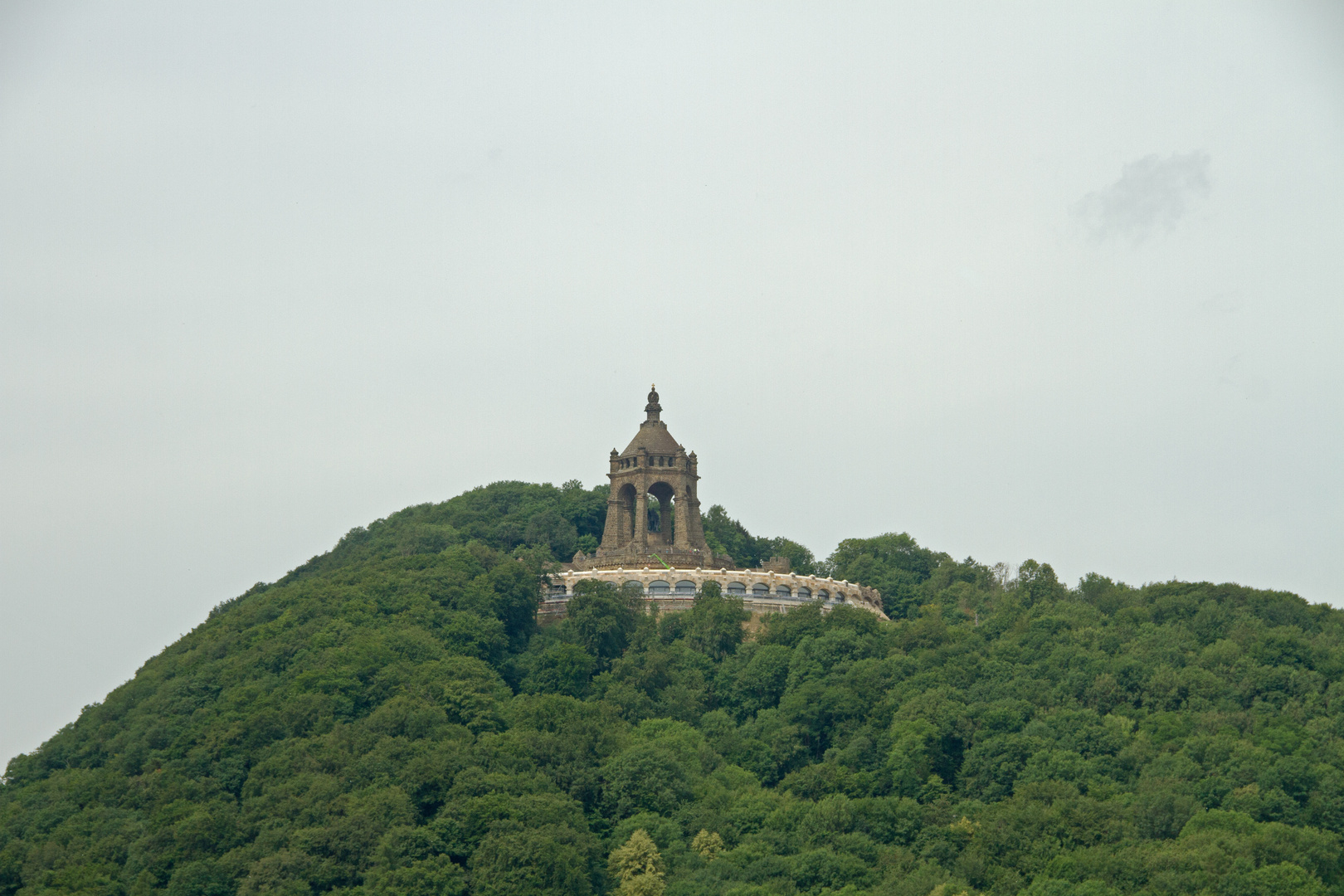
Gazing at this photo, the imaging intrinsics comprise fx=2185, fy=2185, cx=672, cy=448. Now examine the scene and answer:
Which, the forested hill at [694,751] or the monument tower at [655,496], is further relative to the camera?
the monument tower at [655,496]

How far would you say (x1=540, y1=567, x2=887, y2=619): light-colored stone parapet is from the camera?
107375mm

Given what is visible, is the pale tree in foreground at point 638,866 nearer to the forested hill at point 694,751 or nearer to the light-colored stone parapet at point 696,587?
the forested hill at point 694,751

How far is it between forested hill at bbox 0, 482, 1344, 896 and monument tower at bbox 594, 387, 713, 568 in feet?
30.7

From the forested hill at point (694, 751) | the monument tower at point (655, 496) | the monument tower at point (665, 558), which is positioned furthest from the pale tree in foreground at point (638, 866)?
the monument tower at point (655, 496)

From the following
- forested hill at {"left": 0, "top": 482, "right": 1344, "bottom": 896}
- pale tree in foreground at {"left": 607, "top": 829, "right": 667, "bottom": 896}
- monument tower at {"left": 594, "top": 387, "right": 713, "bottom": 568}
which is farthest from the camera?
monument tower at {"left": 594, "top": 387, "right": 713, "bottom": 568}

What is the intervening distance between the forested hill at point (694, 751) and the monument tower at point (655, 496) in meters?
9.35

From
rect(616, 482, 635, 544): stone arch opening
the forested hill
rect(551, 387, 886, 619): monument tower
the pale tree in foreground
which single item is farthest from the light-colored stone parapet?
the pale tree in foreground

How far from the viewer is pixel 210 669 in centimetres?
9881

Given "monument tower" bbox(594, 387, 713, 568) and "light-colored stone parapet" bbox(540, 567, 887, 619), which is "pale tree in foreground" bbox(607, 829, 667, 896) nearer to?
"light-colored stone parapet" bbox(540, 567, 887, 619)

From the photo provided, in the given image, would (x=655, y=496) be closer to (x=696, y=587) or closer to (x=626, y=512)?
(x=626, y=512)

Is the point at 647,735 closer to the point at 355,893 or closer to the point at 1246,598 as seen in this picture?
the point at 355,893

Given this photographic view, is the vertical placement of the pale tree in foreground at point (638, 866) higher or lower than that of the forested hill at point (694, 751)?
lower

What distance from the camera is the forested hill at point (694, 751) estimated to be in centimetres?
8025

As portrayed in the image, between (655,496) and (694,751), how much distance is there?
Result: 1234 inches
